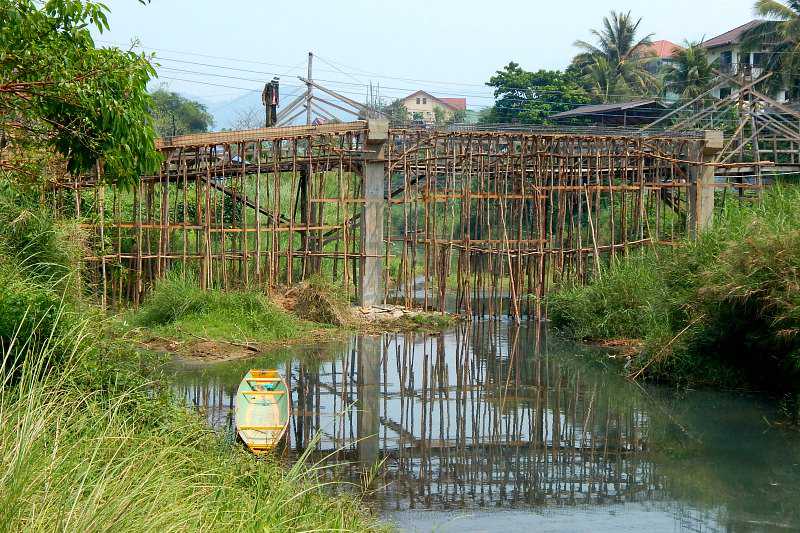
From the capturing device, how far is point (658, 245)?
20.8 meters

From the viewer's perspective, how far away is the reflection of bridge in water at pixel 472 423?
10086 millimetres

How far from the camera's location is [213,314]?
58.1 feet

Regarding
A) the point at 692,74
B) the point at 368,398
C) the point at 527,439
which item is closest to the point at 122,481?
the point at 527,439

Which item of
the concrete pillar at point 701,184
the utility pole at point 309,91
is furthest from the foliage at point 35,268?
the utility pole at point 309,91

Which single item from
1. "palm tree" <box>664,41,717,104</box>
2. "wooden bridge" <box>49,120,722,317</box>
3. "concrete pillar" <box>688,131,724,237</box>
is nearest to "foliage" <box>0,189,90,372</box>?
"wooden bridge" <box>49,120,722,317</box>

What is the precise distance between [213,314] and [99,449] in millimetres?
11457

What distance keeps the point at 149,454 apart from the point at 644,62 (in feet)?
147

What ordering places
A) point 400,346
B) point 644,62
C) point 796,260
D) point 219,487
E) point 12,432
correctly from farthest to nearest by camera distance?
point 644,62, point 400,346, point 796,260, point 219,487, point 12,432

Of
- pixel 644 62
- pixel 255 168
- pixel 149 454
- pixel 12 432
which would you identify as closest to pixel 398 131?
pixel 255 168

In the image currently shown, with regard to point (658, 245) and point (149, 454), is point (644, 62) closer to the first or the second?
point (658, 245)

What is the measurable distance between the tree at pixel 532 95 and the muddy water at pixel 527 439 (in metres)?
28.1

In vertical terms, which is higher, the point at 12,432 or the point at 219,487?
the point at 12,432

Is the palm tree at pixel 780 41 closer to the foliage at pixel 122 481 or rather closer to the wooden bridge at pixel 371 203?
the wooden bridge at pixel 371 203

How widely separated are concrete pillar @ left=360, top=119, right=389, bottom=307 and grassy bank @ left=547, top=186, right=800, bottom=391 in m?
5.01
